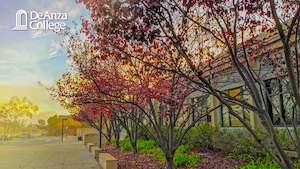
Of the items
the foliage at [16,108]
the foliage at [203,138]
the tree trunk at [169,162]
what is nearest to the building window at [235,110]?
the foliage at [203,138]

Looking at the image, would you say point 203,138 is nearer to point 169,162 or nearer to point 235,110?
point 235,110

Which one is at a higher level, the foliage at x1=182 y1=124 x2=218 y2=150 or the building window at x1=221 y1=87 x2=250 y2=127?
the building window at x1=221 y1=87 x2=250 y2=127

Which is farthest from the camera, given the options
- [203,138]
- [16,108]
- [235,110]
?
[16,108]

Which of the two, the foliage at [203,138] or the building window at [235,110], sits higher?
the building window at [235,110]

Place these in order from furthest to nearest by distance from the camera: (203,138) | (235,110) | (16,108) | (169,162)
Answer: (16,108)
(235,110)
(203,138)
(169,162)

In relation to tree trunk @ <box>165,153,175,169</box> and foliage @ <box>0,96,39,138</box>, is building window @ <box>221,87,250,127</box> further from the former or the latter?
foliage @ <box>0,96,39,138</box>

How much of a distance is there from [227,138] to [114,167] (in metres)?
4.99

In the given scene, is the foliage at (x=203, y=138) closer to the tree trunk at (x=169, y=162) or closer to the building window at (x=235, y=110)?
the building window at (x=235, y=110)

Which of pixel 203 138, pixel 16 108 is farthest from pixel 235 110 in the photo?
pixel 16 108

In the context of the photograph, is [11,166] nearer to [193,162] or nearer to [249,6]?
[193,162]

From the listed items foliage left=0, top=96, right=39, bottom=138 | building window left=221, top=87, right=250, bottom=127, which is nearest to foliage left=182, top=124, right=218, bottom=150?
building window left=221, top=87, right=250, bottom=127

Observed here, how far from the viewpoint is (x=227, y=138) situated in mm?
10008

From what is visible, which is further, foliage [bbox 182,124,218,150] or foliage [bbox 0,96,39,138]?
foliage [bbox 0,96,39,138]

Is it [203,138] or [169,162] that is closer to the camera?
[169,162]
